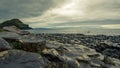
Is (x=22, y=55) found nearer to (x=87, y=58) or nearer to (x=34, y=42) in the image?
(x=34, y=42)

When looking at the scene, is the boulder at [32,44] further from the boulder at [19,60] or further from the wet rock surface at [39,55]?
the boulder at [19,60]

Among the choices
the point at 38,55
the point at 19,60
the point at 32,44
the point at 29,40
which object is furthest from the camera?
the point at 29,40

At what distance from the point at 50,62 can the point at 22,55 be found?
139cm

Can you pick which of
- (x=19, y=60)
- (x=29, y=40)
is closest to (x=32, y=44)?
(x=29, y=40)

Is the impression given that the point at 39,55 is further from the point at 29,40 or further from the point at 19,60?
the point at 29,40

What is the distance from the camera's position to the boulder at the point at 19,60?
880 cm

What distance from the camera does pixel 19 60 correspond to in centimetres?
900

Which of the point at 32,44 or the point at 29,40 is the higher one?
the point at 29,40

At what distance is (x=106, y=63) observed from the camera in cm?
1400

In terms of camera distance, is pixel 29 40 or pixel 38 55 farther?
pixel 29 40

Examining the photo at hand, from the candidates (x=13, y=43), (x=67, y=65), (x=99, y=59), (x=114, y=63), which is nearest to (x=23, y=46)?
(x=13, y=43)

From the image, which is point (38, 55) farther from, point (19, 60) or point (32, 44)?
point (32, 44)

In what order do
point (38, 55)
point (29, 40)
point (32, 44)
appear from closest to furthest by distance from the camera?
point (38, 55) < point (32, 44) < point (29, 40)

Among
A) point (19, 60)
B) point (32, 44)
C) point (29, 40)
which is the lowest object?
point (19, 60)
